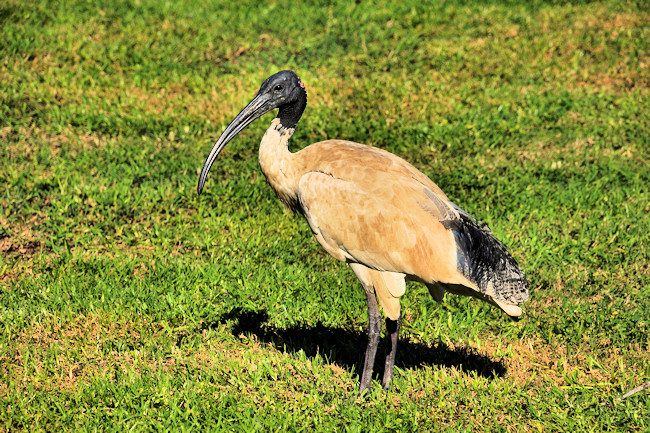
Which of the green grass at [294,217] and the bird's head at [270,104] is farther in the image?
the bird's head at [270,104]

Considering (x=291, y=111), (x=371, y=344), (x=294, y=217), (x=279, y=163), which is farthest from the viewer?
(x=294, y=217)

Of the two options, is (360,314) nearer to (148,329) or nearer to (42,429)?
(148,329)

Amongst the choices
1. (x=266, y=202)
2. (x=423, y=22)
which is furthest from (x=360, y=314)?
(x=423, y=22)

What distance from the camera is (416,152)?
7.45 m

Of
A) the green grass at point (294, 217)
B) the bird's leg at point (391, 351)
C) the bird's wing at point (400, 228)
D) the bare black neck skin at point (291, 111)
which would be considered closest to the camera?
the bird's wing at point (400, 228)

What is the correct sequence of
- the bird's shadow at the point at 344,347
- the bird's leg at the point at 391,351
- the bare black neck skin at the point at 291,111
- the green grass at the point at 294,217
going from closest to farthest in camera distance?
the green grass at the point at 294,217 < the bird's leg at the point at 391,351 < the bare black neck skin at the point at 291,111 < the bird's shadow at the point at 344,347

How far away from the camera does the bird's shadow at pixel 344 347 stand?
498 centimetres

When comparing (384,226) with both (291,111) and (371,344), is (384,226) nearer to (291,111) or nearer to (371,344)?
(371,344)

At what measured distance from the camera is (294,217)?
5098mm

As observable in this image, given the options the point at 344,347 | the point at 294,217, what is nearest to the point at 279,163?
the point at 294,217

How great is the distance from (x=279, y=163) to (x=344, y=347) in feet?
4.55

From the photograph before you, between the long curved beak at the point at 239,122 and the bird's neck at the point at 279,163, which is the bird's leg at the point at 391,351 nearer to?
the bird's neck at the point at 279,163

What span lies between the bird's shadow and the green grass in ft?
0.06

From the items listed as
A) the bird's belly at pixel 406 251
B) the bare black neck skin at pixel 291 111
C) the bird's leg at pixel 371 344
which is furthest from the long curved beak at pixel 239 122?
the bird's leg at pixel 371 344
